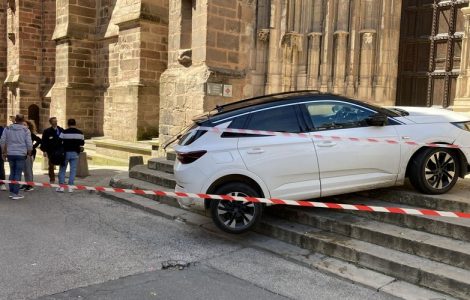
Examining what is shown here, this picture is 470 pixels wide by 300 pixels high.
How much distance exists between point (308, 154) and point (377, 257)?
1.44m

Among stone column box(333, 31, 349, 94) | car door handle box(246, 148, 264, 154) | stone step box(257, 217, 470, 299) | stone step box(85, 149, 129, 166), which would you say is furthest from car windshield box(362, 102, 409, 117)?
stone step box(85, 149, 129, 166)

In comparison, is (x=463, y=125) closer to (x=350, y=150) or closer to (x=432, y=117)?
(x=432, y=117)

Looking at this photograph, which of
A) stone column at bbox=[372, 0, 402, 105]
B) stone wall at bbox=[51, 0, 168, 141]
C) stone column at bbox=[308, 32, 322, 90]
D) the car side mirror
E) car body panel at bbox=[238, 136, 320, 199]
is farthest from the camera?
stone wall at bbox=[51, 0, 168, 141]

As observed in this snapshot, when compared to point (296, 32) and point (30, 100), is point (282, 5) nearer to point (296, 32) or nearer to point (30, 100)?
point (296, 32)

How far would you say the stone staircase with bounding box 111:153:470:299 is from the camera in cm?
453

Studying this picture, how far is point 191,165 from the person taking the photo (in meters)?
5.61

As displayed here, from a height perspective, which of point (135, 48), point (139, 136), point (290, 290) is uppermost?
point (135, 48)

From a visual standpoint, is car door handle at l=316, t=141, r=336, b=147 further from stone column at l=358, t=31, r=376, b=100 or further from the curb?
stone column at l=358, t=31, r=376, b=100

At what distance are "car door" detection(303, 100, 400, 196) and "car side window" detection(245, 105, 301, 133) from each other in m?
0.21

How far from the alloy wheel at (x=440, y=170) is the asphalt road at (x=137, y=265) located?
2.08 meters

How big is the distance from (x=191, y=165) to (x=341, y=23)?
6.48 m

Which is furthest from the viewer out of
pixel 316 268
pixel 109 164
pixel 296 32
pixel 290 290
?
pixel 109 164

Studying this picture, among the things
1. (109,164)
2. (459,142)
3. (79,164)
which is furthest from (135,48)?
(459,142)

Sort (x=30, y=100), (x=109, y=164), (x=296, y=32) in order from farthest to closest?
(x=30, y=100) < (x=109, y=164) < (x=296, y=32)
